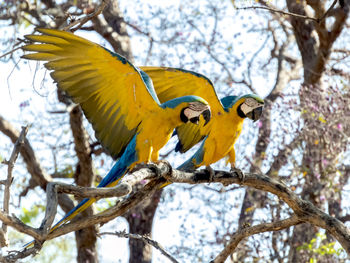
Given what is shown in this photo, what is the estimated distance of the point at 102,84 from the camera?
3898 mm

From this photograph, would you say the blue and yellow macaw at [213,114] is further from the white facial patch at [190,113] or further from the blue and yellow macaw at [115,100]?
the white facial patch at [190,113]

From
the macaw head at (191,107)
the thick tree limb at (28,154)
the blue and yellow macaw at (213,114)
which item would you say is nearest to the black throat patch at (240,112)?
the blue and yellow macaw at (213,114)

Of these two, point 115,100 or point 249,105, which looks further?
point 249,105

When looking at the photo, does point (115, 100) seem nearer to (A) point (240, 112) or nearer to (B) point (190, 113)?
(B) point (190, 113)

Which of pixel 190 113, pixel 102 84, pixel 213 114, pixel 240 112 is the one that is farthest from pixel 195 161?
pixel 102 84

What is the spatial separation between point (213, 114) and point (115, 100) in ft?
2.26

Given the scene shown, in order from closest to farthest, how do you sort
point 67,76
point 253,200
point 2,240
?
point 2,240 < point 67,76 < point 253,200

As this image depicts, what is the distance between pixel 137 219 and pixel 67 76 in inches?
156

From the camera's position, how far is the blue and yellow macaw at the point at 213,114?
402cm

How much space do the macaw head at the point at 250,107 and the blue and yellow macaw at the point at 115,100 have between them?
1.19ft

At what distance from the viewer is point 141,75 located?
3.78 m

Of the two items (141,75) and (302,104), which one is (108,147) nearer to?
(141,75)

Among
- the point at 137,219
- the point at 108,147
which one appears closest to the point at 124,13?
the point at 137,219

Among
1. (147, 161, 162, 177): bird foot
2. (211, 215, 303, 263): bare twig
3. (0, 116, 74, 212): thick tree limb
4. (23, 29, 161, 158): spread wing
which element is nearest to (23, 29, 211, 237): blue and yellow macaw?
(23, 29, 161, 158): spread wing
